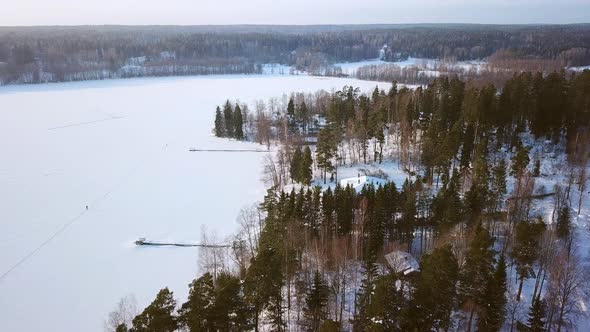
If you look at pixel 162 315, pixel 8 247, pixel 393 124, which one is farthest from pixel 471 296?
pixel 393 124

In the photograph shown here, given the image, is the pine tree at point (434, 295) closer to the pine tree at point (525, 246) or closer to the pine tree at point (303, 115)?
the pine tree at point (525, 246)

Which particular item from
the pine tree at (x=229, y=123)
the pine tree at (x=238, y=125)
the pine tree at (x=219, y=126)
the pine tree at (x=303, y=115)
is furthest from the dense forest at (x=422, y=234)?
the pine tree at (x=219, y=126)

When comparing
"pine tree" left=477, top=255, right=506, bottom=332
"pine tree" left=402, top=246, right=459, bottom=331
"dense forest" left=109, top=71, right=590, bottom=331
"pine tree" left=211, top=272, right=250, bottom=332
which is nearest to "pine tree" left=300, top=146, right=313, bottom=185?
"dense forest" left=109, top=71, right=590, bottom=331

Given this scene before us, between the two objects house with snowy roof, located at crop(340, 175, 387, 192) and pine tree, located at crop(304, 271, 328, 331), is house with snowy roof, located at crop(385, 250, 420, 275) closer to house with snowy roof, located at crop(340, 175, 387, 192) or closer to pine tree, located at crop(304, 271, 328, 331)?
pine tree, located at crop(304, 271, 328, 331)

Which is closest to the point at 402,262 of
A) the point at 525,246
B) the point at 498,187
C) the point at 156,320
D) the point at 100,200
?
the point at 525,246

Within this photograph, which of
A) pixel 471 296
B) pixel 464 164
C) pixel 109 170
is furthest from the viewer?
pixel 109 170

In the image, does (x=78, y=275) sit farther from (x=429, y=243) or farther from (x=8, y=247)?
(x=429, y=243)
